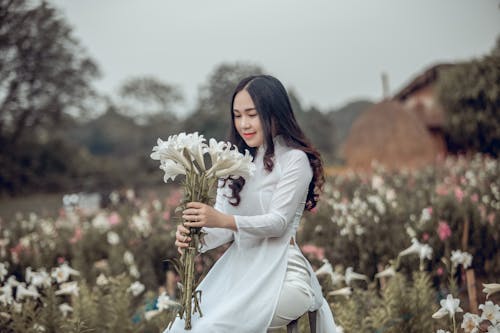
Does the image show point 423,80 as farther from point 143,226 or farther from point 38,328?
point 38,328

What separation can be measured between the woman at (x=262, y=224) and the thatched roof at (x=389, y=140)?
1105 centimetres

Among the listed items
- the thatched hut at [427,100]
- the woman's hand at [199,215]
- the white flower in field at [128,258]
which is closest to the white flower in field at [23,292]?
the white flower in field at [128,258]

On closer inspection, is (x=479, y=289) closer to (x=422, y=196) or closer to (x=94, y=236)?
(x=422, y=196)

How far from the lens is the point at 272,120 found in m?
2.40

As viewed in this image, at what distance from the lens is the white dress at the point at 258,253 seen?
2074 mm

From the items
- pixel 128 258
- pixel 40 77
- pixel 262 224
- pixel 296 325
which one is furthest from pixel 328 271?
pixel 40 77

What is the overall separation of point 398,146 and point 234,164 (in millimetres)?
12191

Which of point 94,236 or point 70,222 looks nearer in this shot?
point 94,236

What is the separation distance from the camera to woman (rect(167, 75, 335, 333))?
2.08 metres

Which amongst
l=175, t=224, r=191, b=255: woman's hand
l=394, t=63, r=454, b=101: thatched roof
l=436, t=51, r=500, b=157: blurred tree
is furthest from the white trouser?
l=394, t=63, r=454, b=101: thatched roof

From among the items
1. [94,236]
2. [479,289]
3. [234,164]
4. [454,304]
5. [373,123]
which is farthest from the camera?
[373,123]

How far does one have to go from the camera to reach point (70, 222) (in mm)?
6879

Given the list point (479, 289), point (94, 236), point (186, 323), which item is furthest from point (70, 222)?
point (186, 323)

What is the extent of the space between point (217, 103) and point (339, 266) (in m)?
14.2
